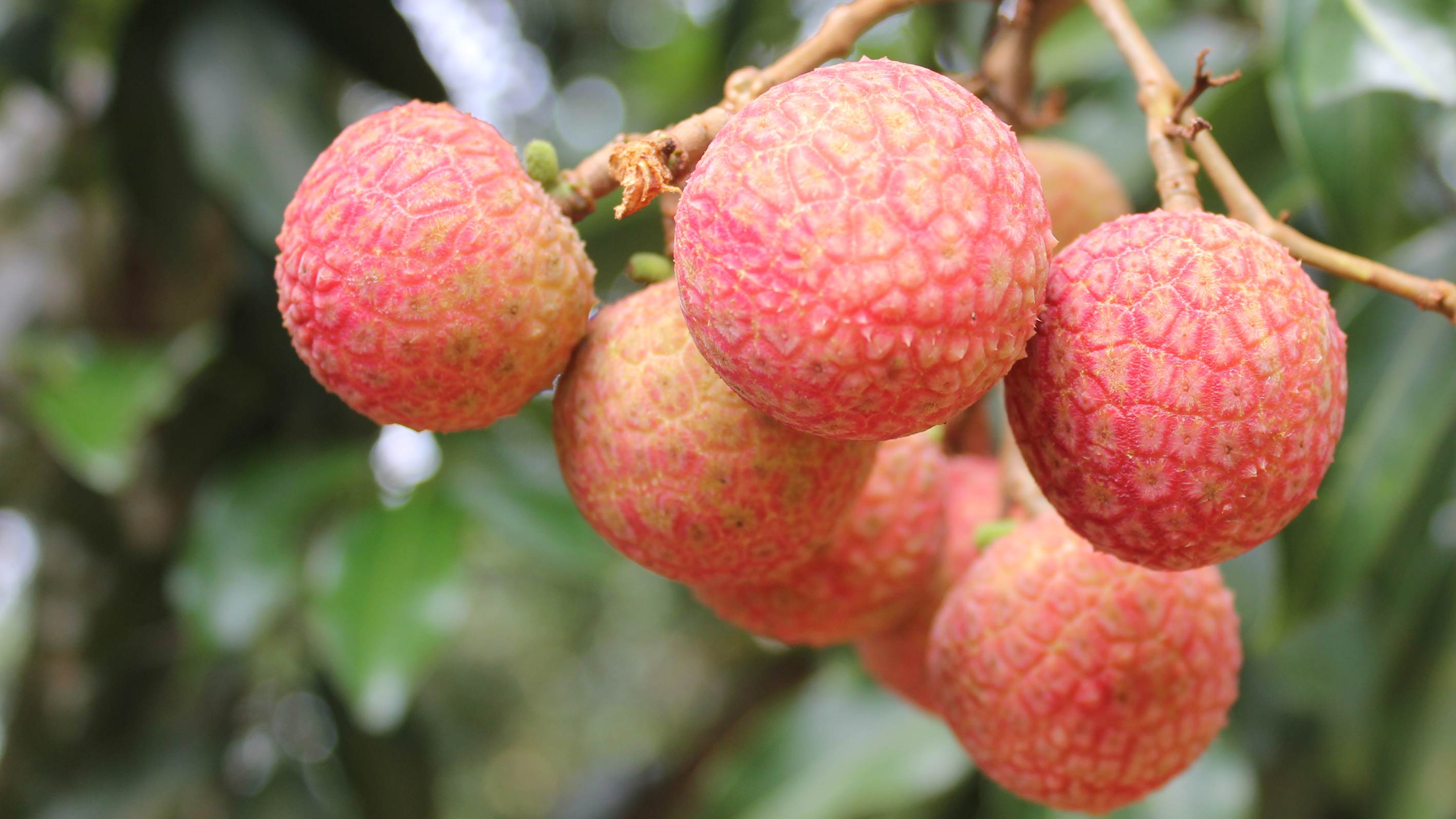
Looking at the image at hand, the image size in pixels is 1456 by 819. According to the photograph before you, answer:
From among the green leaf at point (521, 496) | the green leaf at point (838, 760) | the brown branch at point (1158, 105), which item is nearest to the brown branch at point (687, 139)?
the brown branch at point (1158, 105)

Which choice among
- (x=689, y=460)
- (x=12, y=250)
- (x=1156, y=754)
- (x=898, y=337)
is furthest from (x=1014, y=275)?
(x=12, y=250)

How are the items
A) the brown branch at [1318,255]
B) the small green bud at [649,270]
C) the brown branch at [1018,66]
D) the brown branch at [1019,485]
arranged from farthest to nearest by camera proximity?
the brown branch at [1018,66]
the brown branch at [1019,485]
the small green bud at [649,270]
the brown branch at [1318,255]

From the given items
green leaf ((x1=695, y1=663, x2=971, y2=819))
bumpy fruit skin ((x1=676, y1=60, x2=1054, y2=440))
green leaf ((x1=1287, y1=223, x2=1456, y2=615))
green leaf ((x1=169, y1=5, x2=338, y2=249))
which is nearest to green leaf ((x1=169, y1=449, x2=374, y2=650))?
green leaf ((x1=169, y1=5, x2=338, y2=249))

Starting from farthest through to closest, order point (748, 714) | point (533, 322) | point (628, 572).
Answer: point (628, 572) < point (748, 714) < point (533, 322)

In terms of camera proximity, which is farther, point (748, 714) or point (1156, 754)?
point (748, 714)

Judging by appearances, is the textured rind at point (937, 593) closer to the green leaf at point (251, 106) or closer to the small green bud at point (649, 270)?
the small green bud at point (649, 270)

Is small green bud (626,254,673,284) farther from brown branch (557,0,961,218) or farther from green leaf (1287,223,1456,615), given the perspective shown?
green leaf (1287,223,1456,615)

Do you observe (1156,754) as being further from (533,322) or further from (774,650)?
(774,650)
